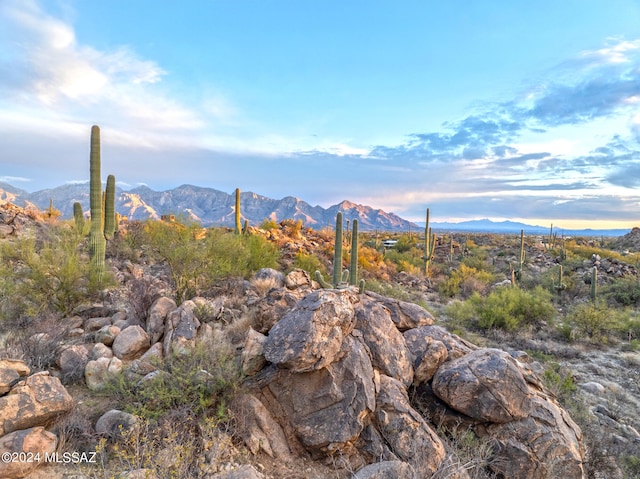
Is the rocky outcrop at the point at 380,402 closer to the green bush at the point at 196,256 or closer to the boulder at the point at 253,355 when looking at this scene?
the boulder at the point at 253,355

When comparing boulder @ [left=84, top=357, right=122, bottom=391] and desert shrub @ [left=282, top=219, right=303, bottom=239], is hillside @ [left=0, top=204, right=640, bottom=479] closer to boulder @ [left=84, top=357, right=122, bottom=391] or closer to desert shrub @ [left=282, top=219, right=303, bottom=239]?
boulder @ [left=84, top=357, right=122, bottom=391]

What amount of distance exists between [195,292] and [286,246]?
11.5 m

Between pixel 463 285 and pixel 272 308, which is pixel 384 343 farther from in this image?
pixel 463 285

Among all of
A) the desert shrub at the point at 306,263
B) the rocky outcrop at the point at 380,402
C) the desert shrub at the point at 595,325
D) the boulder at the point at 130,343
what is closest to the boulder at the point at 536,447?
the rocky outcrop at the point at 380,402

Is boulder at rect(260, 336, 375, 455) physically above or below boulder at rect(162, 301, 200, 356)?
below

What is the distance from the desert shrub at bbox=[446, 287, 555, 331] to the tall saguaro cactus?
1177 centimetres

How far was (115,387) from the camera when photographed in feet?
16.4

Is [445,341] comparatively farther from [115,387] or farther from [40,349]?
[40,349]

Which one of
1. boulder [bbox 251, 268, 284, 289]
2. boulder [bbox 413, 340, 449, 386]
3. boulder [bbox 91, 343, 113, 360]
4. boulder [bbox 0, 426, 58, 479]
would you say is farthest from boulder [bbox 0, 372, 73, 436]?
boulder [bbox 251, 268, 284, 289]

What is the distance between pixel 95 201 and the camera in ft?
37.7

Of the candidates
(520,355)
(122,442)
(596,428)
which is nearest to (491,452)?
(596,428)

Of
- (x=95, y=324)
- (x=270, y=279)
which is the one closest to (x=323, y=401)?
(x=95, y=324)

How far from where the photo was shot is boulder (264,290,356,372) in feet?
16.5

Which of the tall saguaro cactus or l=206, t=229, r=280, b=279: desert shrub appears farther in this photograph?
the tall saguaro cactus
